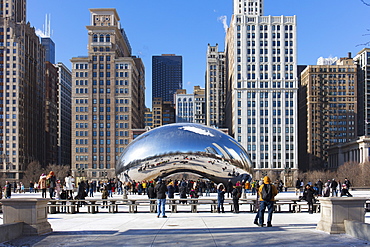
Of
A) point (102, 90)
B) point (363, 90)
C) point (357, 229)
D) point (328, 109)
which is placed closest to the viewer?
point (357, 229)

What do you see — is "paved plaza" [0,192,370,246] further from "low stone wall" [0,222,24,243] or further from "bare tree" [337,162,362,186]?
"bare tree" [337,162,362,186]

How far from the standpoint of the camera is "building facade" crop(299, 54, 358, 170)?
449 ft

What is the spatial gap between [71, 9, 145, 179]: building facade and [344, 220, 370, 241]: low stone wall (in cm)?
10835

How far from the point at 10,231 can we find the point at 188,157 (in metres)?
32.4

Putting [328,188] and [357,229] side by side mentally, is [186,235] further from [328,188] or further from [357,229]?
[328,188]

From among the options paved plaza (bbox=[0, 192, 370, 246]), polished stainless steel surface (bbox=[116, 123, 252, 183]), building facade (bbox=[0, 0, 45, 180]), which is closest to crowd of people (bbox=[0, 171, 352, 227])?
paved plaza (bbox=[0, 192, 370, 246])

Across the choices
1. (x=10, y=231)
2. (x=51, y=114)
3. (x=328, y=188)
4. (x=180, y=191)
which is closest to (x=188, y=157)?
(x=180, y=191)

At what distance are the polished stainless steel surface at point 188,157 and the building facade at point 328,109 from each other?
95.5 meters

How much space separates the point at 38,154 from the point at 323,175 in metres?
70.2

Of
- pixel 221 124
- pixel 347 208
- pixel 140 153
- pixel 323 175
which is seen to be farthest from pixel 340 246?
pixel 221 124

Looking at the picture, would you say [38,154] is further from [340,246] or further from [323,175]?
[340,246]

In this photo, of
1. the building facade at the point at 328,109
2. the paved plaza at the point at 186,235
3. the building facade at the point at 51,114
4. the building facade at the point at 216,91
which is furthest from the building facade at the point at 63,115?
the paved plaza at the point at 186,235

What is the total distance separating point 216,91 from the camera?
160250 millimetres

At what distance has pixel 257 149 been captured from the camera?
11794 cm
